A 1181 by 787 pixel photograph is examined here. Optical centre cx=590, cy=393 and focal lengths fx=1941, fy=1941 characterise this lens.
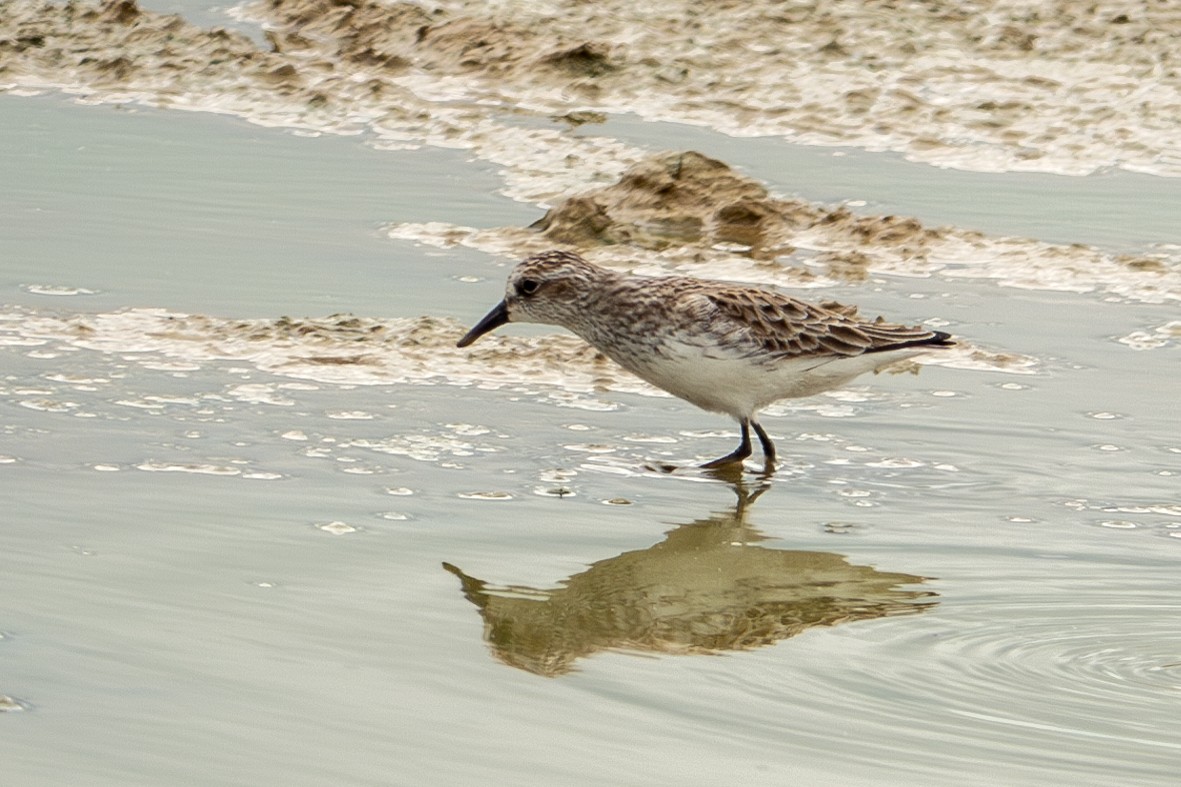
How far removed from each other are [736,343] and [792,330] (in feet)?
0.81

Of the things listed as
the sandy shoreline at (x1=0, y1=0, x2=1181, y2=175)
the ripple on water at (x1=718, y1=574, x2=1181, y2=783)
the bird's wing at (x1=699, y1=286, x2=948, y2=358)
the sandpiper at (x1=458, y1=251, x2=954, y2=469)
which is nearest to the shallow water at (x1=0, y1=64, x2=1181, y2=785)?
the ripple on water at (x1=718, y1=574, x2=1181, y2=783)

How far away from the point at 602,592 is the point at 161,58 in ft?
29.8

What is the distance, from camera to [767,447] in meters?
7.30

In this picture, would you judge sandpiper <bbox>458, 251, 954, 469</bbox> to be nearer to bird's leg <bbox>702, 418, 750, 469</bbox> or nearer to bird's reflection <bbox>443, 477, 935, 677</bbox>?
bird's leg <bbox>702, 418, 750, 469</bbox>

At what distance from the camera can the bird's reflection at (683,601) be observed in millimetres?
5238

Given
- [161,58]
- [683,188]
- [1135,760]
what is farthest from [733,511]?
[161,58]

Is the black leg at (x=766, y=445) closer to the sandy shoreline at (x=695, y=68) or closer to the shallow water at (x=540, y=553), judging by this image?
the shallow water at (x=540, y=553)

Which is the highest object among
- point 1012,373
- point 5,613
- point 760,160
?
point 760,160

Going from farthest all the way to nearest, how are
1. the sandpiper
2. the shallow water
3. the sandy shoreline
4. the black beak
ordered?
1. the sandy shoreline
2. the black beak
3. the sandpiper
4. the shallow water

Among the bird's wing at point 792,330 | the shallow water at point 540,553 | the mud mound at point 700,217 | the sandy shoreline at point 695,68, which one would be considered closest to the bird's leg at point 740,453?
the shallow water at point 540,553

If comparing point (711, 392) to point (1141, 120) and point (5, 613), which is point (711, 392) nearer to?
point (5, 613)

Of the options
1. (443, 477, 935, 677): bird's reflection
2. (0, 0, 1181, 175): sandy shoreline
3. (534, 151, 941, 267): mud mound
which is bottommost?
(443, 477, 935, 677): bird's reflection

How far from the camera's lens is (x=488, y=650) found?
5129 millimetres

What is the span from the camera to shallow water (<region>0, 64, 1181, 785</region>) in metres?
4.51
